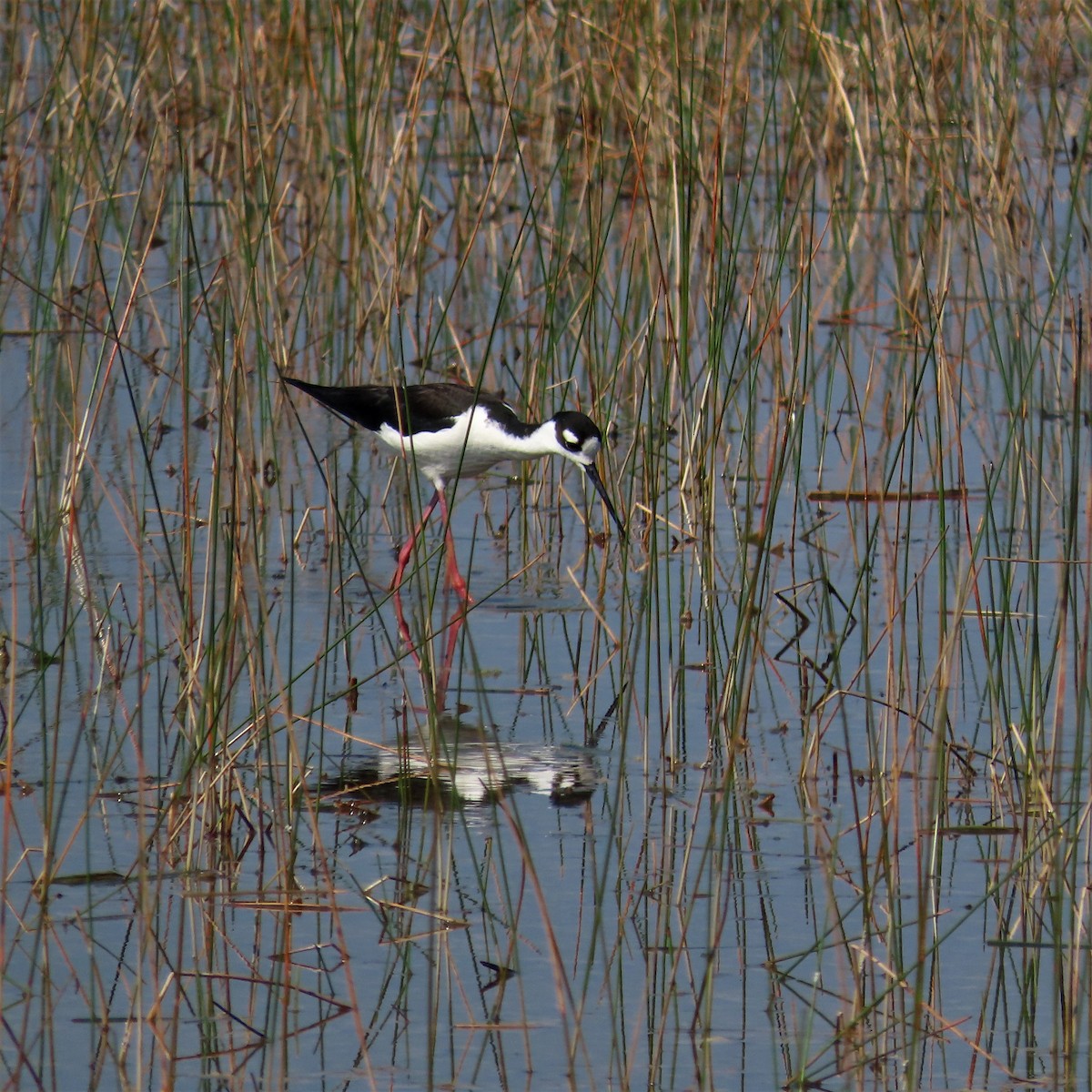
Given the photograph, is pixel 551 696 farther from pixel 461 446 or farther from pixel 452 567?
pixel 461 446

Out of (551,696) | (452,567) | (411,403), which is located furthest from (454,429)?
(551,696)

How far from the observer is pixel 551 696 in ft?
15.4

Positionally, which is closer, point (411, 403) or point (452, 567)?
point (452, 567)

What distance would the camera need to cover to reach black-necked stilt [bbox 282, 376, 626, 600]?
223 inches

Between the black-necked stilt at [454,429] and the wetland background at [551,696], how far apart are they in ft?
0.38

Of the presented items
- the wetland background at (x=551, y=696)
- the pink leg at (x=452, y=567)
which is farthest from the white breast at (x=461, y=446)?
the pink leg at (x=452, y=567)

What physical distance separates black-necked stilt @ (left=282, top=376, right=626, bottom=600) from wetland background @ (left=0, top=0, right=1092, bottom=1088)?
0.38 ft

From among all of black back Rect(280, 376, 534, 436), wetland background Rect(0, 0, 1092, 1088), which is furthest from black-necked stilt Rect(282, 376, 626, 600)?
wetland background Rect(0, 0, 1092, 1088)

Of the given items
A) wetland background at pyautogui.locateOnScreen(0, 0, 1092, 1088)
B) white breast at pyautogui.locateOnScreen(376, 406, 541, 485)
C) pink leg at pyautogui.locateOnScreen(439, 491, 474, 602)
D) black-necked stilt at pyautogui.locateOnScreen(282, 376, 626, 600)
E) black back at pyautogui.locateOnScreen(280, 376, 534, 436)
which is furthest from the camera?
black back at pyautogui.locateOnScreen(280, 376, 534, 436)

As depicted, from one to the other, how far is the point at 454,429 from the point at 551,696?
1.51 meters

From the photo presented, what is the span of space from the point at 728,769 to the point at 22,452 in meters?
3.46

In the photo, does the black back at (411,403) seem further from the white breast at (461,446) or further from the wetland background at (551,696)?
the wetland background at (551,696)

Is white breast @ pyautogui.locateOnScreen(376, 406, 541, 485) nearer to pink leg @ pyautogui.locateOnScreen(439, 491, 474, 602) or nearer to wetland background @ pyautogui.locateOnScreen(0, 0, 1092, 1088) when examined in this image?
wetland background @ pyautogui.locateOnScreen(0, 0, 1092, 1088)

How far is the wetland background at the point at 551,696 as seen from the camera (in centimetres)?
306
